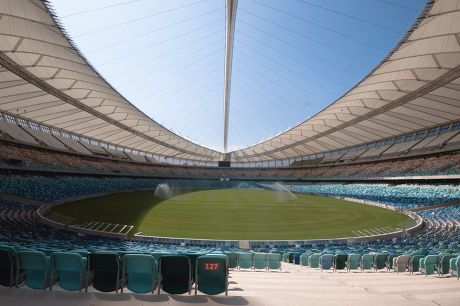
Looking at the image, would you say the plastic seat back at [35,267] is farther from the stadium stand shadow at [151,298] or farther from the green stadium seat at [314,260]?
the green stadium seat at [314,260]

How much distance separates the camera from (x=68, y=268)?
138 inches

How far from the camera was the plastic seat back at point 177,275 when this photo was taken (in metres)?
3.44

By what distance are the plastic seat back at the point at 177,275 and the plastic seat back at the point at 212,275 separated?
0.15 m

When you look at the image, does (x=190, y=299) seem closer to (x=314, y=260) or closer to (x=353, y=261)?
(x=353, y=261)

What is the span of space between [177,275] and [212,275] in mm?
467

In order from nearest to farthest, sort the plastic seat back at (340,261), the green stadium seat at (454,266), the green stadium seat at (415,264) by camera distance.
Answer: the green stadium seat at (454,266)
the green stadium seat at (415,264)
the plastic seat back at (340,261)

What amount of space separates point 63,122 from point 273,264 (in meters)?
39.7

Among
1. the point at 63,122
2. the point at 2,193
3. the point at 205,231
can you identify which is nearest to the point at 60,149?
the point at 63,122

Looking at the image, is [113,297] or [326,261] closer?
[113,297]

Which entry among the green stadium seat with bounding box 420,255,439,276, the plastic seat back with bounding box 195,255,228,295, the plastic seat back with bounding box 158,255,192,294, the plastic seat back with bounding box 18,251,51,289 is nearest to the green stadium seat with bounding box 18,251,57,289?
the plastic seat back with bounding box 18,251,51,289

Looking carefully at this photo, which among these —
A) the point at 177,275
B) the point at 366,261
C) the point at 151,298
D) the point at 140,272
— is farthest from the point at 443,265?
the point at 140,272

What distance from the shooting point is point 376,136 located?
4672cm

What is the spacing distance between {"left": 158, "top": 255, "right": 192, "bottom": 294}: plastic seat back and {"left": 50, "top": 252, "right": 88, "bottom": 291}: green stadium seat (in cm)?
111

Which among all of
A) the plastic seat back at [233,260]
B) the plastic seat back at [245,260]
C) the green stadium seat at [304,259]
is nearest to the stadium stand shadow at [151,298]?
the plastic seat back at [233,260]
